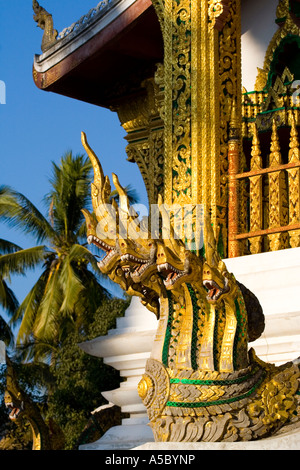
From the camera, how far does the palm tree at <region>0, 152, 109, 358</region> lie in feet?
49.3

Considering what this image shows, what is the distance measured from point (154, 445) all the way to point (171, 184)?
97.3 inches

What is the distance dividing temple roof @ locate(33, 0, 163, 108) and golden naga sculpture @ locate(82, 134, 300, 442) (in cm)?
297

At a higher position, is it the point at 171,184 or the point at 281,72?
the point at 281,72

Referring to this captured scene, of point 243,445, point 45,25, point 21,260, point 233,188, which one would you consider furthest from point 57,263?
point 243,445

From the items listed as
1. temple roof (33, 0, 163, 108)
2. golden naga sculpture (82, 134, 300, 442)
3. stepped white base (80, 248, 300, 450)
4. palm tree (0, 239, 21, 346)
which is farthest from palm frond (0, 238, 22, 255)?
golden naga sculpture (82, 134, 300, 442)

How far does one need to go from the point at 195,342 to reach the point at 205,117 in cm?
222

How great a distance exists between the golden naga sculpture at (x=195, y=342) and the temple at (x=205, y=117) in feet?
1.92

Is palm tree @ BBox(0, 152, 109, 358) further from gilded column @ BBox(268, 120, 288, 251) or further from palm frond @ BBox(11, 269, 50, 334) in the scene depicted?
gilded column @ BBox(268, 120, 288, 251)

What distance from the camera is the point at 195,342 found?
14.6ft

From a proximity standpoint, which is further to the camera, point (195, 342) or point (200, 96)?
point (200, 96)

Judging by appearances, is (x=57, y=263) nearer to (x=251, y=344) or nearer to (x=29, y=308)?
(x=29, y=308)
